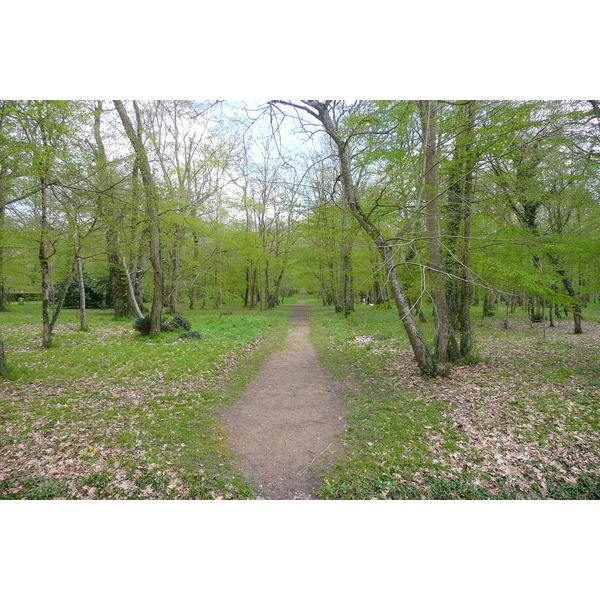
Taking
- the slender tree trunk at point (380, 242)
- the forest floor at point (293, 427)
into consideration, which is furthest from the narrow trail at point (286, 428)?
the slender tree trunk at point (380, 242)

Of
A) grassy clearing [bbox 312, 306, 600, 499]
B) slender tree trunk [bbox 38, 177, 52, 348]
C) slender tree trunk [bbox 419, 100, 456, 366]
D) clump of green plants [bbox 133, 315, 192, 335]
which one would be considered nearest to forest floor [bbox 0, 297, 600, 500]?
grassy clearing [bbox 312, 306, 600, 499]

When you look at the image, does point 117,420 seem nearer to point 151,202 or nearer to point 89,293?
point 151,202

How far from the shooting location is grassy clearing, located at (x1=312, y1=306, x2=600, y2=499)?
108 inches

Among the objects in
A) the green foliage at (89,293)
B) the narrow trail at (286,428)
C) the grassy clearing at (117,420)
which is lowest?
the narrow trail at (286,428)

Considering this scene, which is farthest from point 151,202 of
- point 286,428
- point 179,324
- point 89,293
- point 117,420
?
point 89,293

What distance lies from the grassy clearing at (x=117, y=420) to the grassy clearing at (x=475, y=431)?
1.57 m

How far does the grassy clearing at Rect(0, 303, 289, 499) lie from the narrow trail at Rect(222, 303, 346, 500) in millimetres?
247

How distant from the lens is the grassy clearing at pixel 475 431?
9.02 feet

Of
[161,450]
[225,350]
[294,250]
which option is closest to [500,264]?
[161,450]

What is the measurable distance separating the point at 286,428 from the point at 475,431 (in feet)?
8.34

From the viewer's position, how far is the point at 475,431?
3.64 meters

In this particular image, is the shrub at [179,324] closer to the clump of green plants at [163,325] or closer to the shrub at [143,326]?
the clump of green plants at [163,325]
